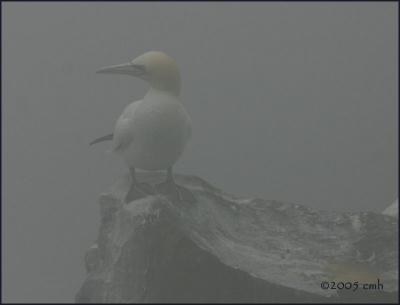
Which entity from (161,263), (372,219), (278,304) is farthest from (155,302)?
(372,219)

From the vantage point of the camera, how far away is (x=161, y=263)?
3842 mm

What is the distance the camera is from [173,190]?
4656 mm

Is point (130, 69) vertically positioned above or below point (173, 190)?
above

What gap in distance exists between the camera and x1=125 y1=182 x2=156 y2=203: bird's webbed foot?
451 cm

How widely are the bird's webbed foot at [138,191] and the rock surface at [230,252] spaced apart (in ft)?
0.48

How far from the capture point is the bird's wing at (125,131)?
4.36m

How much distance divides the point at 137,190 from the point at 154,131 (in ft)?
1.99

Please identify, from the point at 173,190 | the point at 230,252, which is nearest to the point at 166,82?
the point at 173,190

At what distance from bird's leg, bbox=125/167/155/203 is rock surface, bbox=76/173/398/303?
0.15m
